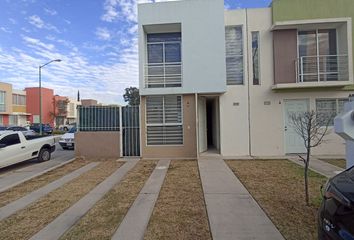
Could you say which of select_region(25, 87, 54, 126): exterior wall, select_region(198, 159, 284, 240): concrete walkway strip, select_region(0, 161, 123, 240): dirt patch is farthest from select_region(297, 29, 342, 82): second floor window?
select_region(25, 87, 54, 126): exterior wall

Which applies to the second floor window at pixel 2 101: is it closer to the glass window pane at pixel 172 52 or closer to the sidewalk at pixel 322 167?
the glass window pane at pixel 172 52

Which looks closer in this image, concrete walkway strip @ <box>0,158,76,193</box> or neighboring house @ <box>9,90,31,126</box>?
concrete walkway strip @ <box>0,158,76,193</box>

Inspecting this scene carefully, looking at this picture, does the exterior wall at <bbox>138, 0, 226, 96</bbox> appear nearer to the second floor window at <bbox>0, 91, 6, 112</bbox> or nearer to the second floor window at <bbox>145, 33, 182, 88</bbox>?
the second floor window at <bbox>145, 33, 182, 88</bbox>

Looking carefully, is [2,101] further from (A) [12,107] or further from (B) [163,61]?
(B) [163,61]

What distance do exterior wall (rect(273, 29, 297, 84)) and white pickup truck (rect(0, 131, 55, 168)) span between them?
451 inches

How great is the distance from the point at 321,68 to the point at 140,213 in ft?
37.3

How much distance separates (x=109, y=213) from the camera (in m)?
5.78

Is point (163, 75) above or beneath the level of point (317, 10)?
beneath

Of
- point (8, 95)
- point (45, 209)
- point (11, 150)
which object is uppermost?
point (8, 95)

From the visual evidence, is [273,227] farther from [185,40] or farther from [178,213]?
[185,40]

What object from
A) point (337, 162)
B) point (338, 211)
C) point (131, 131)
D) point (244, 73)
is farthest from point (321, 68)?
point (338, 211)

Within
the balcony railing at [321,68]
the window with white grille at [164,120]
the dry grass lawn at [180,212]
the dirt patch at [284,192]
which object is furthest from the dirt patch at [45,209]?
the balcony railing at [321,68]

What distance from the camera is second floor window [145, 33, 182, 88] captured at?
13289 millimetres

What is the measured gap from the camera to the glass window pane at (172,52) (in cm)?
1370
